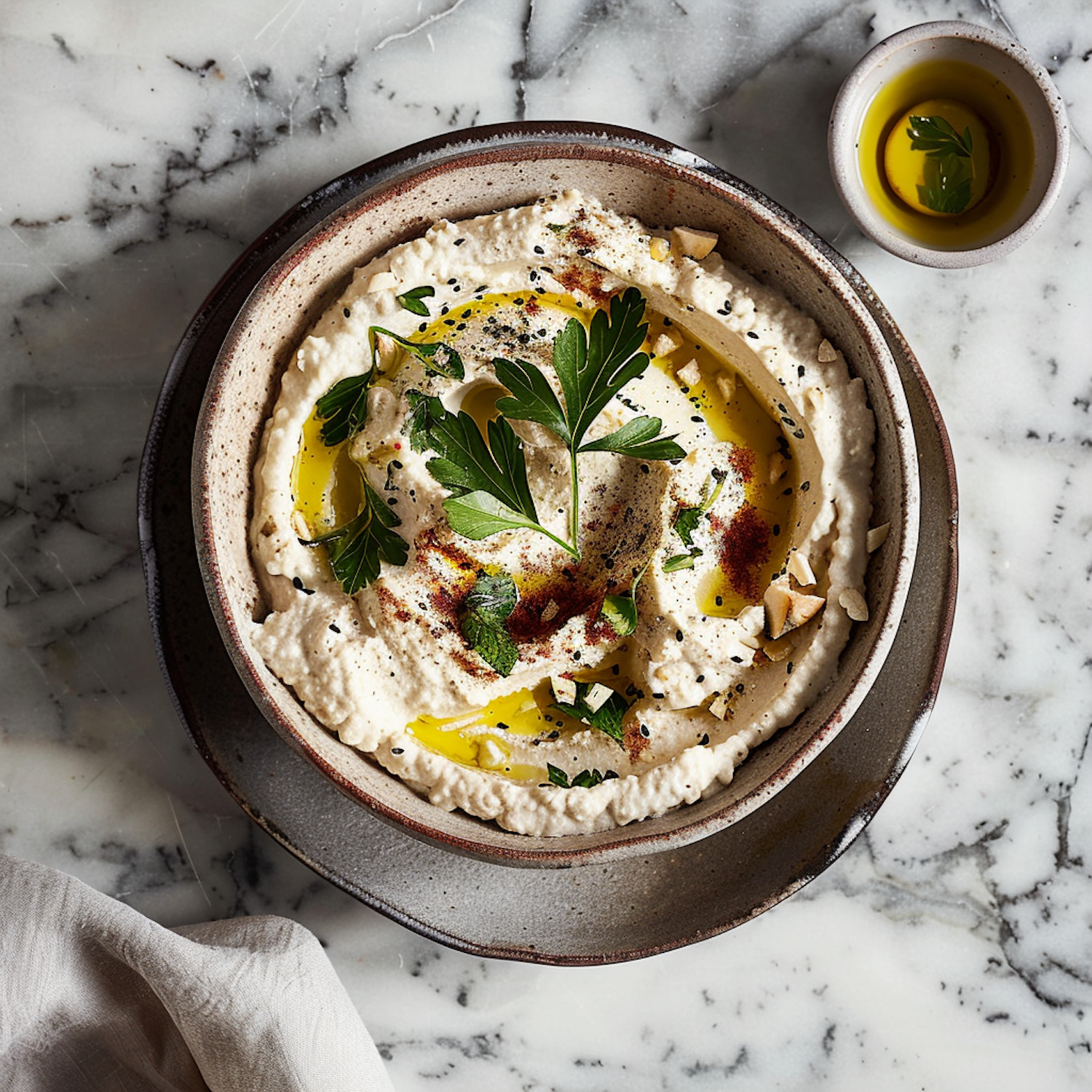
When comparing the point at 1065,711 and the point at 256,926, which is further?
the point at 1065,711

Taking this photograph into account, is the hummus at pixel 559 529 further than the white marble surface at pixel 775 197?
No

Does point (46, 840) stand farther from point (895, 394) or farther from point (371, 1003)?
point (895, 394)

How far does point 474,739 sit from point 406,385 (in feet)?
2.68

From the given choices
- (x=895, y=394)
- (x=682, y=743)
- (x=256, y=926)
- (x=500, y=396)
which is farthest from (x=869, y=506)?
(x=256, y=926)

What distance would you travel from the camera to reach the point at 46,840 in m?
2.63

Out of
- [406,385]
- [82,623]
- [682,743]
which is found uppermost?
[406,385]

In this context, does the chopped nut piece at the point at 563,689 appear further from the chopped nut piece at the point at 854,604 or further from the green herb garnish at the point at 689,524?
the chopped nut piece at the point at 854,604

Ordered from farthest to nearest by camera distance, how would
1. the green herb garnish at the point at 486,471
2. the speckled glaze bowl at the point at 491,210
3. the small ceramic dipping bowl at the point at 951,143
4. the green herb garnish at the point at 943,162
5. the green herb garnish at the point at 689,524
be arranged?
the green herb garnish at the point at 943,162
the small ceramic dipping bowl at the point at 951,143
the green herb garnish at the point at 689,524
the green herb garnish at the point at 486,471
the speckled glaze bowl at the point at 491,210

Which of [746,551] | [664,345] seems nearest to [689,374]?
[664,345]

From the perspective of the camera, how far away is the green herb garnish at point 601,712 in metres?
2.35

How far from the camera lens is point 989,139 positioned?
261 cm

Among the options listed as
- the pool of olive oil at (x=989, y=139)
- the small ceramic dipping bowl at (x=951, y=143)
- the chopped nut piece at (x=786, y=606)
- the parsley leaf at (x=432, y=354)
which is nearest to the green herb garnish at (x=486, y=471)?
the parsley leaf at (x=432, y=354)

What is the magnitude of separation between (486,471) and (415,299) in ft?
1.32

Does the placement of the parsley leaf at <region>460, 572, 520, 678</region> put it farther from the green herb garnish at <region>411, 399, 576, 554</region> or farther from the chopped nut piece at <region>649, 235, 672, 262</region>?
the chopped nut piece at <region>649, 235, 672, 262</region>
